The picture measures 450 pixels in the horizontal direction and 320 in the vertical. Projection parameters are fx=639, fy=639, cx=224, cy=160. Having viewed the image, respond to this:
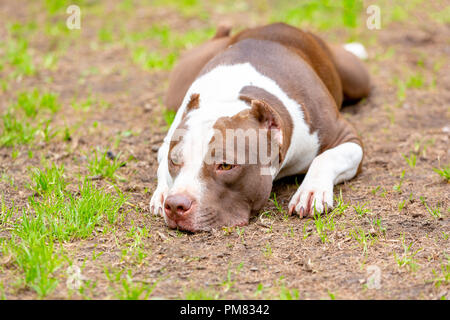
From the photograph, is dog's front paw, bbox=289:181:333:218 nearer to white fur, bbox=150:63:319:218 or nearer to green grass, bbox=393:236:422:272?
white fur, bbox=150:63:319:218

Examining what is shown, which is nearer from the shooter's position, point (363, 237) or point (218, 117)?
point (363, 237)

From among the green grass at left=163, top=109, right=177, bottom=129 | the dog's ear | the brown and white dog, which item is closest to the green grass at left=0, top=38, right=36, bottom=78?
the green grass at left=163, top=109, right=177, bottom=129

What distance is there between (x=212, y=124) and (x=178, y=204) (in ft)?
1.75

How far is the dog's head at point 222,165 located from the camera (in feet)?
11.8

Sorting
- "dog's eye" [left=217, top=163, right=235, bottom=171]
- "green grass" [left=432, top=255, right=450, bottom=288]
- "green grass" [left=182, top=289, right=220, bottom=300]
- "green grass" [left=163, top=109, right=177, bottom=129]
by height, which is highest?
"dog's eye" [left=217, top=163, right=235, bottom=171]

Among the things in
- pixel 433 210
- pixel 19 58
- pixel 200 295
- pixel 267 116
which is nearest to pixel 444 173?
pixel 433 210

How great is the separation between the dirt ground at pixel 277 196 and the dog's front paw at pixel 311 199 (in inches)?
3.1

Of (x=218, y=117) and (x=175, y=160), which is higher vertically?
(x=218, y=117)

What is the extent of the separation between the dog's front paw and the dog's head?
0.82 ft

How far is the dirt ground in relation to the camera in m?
3.18

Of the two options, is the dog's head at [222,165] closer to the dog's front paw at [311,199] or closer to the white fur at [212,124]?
the white fur at [212,124]

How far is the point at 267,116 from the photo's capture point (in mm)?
3898

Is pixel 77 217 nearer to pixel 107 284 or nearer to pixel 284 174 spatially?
pixel 107 284

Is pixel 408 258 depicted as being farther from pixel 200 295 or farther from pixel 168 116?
pixel 168 116
